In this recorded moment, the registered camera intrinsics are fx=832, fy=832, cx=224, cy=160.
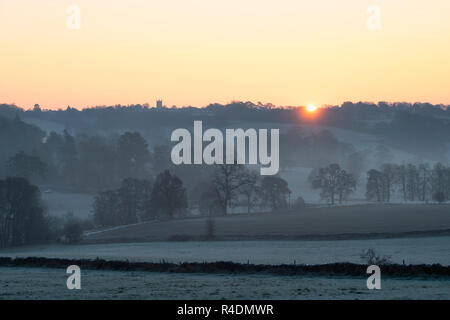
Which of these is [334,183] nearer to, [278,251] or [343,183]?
[343,183]

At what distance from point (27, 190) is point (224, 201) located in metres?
25.1

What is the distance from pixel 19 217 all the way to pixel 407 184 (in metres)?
79.2

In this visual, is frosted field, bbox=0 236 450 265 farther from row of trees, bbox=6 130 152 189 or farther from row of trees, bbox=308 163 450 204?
row of trees, bbox=6 130 152 189

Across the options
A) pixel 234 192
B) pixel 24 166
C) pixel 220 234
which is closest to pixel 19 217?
pixel 220 234

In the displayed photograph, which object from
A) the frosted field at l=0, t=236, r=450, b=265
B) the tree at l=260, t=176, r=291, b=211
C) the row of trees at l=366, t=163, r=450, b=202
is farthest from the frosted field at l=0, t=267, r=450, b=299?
the row of trees at l=366, t=163, r=450, b=202

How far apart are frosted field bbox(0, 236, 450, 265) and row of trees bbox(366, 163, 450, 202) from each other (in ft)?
226

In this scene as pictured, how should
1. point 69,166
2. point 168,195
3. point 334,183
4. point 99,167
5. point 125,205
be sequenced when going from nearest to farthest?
point 168,195
point 125,205
point 334,183
point 99,167
point 69,166

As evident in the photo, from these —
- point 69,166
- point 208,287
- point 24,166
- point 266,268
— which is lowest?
point 208,287

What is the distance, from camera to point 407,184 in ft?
477

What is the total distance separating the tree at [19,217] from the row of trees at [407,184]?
63.5 metres

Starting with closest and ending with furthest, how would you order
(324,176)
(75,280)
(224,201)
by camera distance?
1. (75,280)
2. (224,201)
3. (324,176)
